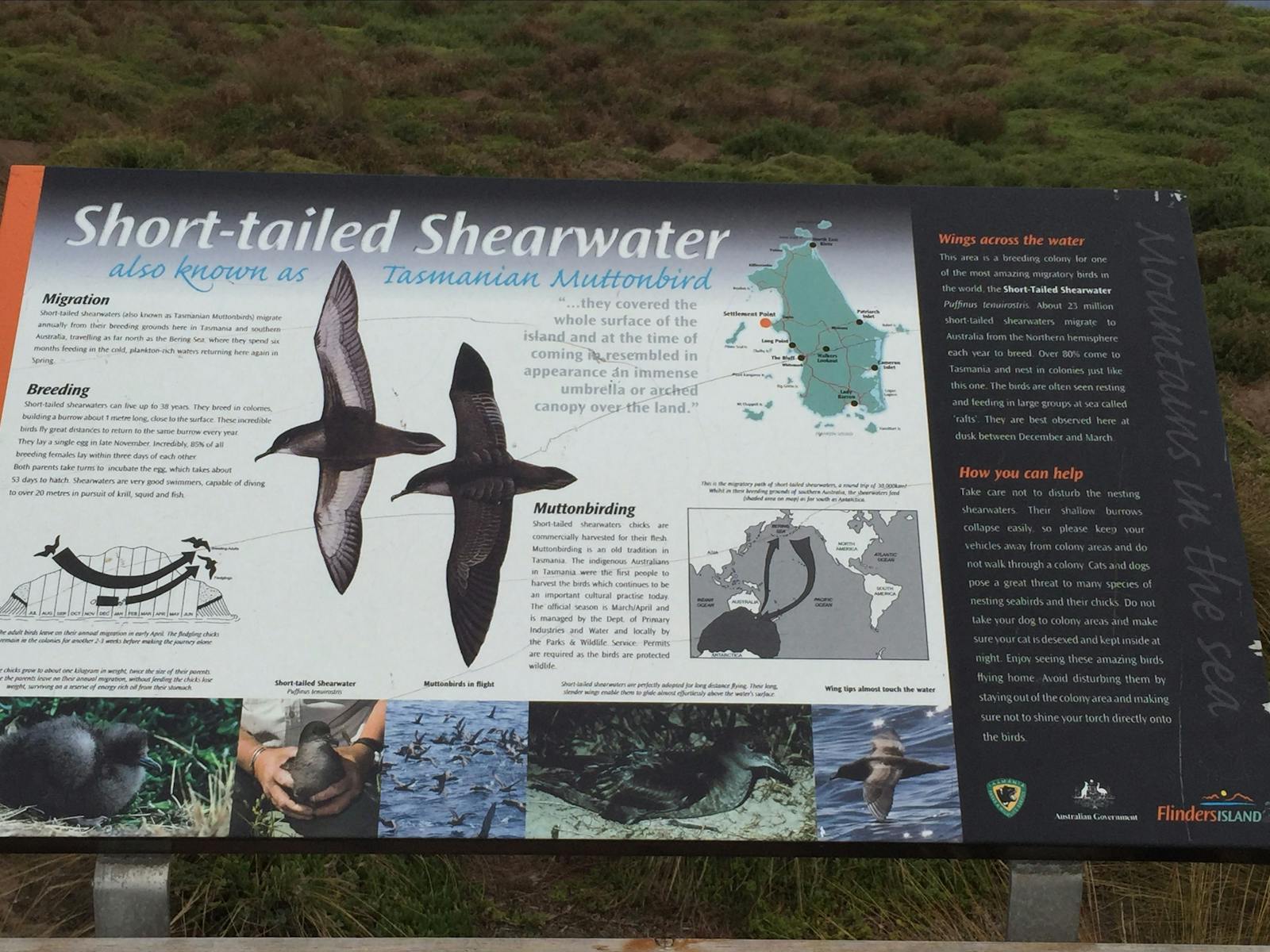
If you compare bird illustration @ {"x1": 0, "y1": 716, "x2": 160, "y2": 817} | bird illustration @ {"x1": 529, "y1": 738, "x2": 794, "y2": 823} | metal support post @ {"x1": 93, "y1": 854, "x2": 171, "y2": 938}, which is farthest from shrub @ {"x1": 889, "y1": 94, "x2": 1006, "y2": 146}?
metal support post @ {"x1": 93, "y1": 854, "x2": 171, "y2": 938}

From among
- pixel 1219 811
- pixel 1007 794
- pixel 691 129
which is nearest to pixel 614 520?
pixel 1007 794

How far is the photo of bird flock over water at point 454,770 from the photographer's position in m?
3.04

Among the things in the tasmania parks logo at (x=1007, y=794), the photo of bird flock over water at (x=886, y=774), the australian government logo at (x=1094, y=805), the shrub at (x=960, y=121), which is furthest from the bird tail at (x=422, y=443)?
the shrub at (x=960, y=121)

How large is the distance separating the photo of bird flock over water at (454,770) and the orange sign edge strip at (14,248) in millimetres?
1744

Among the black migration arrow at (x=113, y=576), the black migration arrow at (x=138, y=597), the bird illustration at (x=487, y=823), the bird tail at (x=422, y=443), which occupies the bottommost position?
the bird illustration at (x=487, y=823)

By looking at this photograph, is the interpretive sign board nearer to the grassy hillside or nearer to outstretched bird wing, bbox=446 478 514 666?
outstretched bird wing, bbox=446 478 514 666

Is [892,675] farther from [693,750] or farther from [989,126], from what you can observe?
[989,126]

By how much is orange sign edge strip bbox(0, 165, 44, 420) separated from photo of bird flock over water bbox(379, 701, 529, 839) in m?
1.74

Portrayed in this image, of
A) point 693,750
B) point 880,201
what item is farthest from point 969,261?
point 693,750

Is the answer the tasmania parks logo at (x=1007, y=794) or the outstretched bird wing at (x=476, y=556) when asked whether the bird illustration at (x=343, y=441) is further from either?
the tasmania parks logo at (x=1007, y=794)

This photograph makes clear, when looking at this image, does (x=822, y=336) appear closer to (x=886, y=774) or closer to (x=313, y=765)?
(x=886, y=774)

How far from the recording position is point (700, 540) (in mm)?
3410

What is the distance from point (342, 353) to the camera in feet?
11.9

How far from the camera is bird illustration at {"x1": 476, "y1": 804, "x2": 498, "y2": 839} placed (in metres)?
3.03
